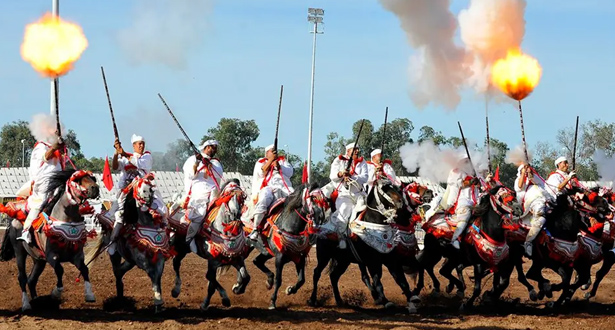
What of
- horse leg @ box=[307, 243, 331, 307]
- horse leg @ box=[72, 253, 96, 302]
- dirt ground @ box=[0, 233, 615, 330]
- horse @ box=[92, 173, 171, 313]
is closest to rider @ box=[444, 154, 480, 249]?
dirt ground @ box=[0, 233, 615, 330]

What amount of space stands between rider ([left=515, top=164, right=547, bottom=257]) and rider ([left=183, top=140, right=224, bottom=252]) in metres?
6.04

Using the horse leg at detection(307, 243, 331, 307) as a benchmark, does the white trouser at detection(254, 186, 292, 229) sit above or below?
above

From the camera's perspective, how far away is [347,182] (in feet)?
57.3

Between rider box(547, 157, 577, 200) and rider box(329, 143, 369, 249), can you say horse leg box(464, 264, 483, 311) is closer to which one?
rider box(547, 157, 577, 200)

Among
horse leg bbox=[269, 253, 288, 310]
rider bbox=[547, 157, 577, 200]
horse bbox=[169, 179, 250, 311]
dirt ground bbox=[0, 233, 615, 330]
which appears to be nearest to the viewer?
dirt ground bbox=[0, 233, 615, 330]

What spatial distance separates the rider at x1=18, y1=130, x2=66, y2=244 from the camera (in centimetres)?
1462

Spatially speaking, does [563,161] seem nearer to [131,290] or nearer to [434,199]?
[434,199]

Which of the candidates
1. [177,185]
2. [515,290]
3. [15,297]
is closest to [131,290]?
[15,297]

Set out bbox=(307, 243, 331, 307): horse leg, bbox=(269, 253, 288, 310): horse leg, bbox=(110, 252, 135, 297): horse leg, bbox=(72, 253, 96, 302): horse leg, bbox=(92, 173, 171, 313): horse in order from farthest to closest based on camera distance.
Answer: bbox=(307, 243, 331, 307): horse leg < bbox=(269, 253, 288, 310): horse leg < bbox=(110, 252, 135, 297): horse leg < bbox=(72, 253, 96, 302): horse leg < bbox=(92, 173, 171, 313): horse

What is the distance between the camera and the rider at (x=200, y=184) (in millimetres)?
15531

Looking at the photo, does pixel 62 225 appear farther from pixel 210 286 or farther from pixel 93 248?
pixel 210 286

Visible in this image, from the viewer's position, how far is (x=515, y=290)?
19922 millimetres

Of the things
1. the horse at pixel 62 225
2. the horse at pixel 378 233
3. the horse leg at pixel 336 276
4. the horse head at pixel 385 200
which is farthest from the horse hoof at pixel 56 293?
the horse head at pixel 385 200

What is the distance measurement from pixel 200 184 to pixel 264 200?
49.6 inches
